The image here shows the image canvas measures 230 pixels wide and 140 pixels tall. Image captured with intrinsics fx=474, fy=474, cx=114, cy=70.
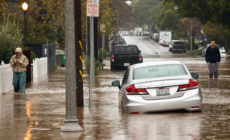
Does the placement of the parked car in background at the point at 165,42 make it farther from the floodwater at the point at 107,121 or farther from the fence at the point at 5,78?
the floodwater at the point at 107,121

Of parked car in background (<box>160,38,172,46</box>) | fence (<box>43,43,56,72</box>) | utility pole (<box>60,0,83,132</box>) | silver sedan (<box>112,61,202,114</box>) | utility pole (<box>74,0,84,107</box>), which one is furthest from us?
parked car in background (<box>160,38,172,46</box>)

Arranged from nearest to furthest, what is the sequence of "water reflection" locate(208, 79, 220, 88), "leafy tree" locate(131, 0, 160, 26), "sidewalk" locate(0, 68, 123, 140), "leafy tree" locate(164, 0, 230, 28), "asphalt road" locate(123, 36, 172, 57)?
"sidewalk" locate(0, 68, 123, 140), "water reflection" locate(208, 79, 220, 88), "leafy tree" locate(164, 0, 230, 28), "asphalt road" locate(123, 36, 172, 57), "leafy tree" locate(131, 0, 160, 26)

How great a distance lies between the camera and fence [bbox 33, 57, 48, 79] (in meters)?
24.0

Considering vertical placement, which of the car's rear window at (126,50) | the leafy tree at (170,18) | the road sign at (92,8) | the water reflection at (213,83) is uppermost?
the leafy tree at (170,18)

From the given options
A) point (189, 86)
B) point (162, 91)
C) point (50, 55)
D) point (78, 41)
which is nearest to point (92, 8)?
point (78, 41)

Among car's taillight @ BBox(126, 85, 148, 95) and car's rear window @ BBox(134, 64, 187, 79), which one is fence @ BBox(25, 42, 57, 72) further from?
car's taillight @ BBox(126, 85, 148, 95)

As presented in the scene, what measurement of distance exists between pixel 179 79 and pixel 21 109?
439cm

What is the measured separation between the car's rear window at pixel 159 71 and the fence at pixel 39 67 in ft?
43.8

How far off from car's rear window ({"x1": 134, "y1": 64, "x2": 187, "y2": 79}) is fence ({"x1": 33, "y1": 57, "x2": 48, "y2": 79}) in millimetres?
13347

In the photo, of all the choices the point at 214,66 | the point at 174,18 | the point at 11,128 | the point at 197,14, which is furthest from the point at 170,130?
the point at 174,18

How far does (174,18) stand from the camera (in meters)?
94.2

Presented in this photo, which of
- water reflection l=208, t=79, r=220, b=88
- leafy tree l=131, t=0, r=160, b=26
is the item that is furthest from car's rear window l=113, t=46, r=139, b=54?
leafy tree l=131, t=0, r=160, b=26

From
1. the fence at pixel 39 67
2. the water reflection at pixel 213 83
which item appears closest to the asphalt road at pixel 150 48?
the fence at pixel 39 67

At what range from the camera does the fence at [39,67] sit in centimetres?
2403
